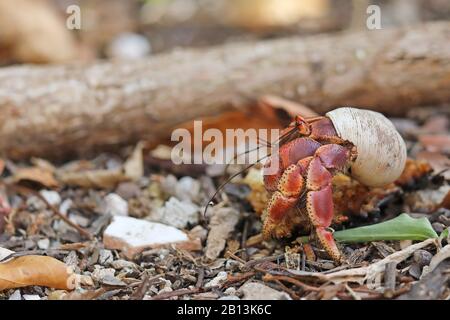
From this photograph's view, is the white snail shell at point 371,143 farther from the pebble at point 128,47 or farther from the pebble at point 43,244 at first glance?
the pebble at point 128,47

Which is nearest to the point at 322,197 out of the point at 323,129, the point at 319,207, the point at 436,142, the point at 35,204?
the point at 319,207

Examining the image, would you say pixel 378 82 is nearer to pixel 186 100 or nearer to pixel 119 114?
pixel 186 100

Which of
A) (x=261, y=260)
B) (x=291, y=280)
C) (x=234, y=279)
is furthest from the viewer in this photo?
(x=261, y=260)

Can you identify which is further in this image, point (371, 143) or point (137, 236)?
point (137, 236)

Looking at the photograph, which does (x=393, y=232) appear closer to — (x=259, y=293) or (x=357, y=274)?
(x=357, y=274)
